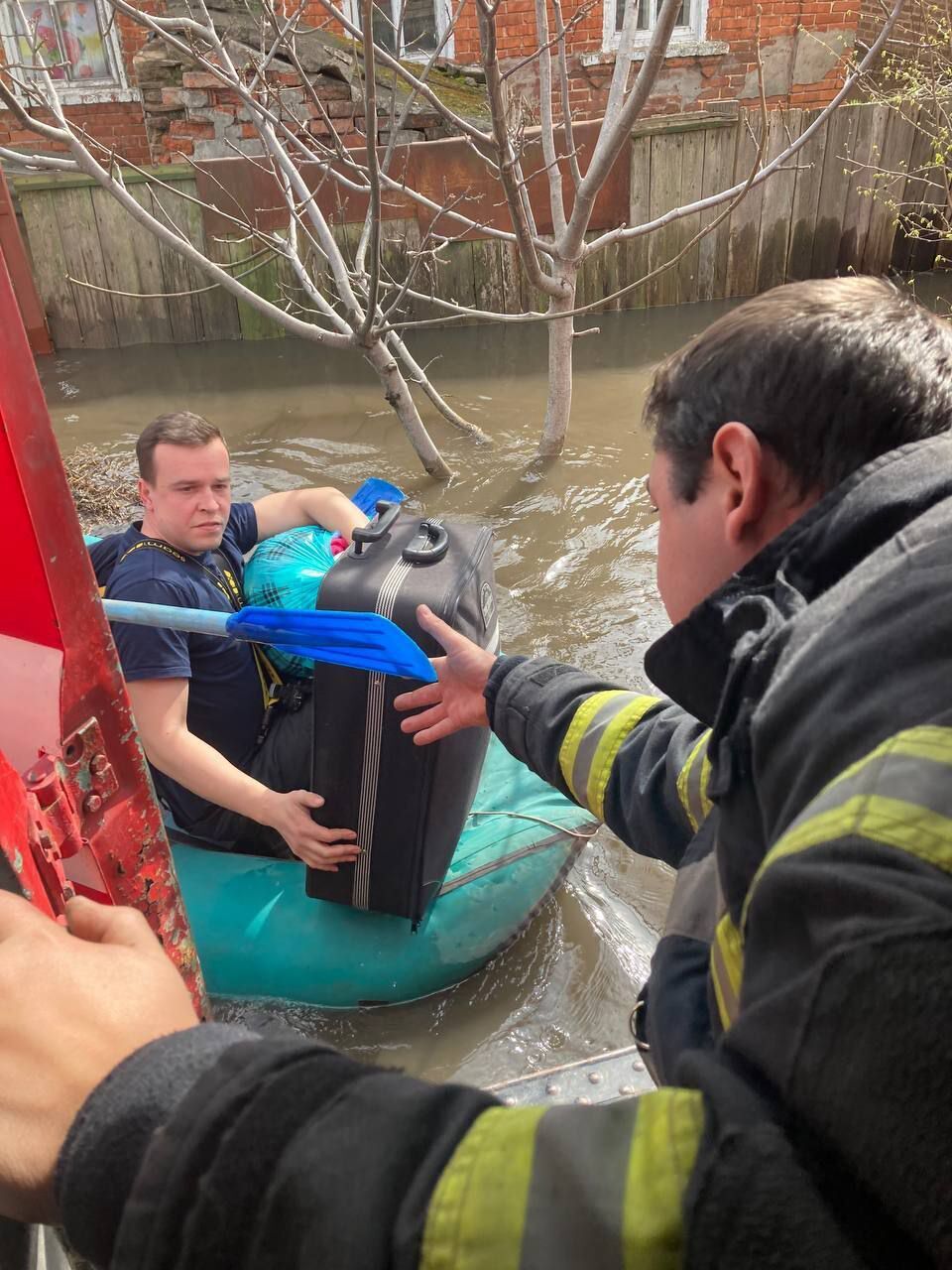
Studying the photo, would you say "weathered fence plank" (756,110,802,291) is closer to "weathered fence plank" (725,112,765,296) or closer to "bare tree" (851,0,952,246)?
"weathered fence plank" (725,112,765,296)

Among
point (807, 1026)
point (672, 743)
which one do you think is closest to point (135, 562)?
point (672, 743)

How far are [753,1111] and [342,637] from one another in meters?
1.50

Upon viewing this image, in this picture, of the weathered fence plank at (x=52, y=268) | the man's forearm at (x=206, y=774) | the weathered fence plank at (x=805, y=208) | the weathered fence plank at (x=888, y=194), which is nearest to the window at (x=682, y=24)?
the weathered fence plank at (x=805, y=208)

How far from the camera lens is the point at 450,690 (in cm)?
201

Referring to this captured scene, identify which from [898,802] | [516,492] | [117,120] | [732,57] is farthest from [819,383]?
[117,120]

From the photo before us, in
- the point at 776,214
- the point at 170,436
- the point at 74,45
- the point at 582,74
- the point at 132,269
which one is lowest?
the point at 132,269

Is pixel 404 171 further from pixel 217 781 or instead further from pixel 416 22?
pixel 416 22

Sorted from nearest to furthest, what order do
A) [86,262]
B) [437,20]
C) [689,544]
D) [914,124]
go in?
[689,544] → [914,124] → [86,262] → [437,20]

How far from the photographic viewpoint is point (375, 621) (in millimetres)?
1946

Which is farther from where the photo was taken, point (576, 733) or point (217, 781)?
point (217, 781)

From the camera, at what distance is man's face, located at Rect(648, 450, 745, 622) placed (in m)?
1.14

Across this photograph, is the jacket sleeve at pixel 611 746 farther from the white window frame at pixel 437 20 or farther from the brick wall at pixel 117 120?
the brick wall at pixel 117 120

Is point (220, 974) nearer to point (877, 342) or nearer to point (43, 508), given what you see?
point (43, 508)

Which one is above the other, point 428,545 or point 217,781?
point 428,545
